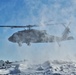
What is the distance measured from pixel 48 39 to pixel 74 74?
69.3 metres

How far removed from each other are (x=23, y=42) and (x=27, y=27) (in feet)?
49.2

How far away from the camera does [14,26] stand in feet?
491

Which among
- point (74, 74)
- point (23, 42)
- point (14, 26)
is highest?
point (14, 26)

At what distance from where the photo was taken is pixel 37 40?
135 meters

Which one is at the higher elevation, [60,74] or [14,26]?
[14,26]

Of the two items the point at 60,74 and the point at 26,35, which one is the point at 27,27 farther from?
the point at 60,74

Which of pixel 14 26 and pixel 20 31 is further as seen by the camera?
pixel 14 26

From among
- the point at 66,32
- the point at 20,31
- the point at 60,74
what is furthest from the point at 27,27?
the point at 60,74

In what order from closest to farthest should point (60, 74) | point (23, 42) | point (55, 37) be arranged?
point (23, 42), point (55, 37), point (60, 74)

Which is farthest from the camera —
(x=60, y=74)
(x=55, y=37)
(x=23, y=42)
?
(x=60, y=74)

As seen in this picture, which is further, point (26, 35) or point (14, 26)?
point (14, 26)

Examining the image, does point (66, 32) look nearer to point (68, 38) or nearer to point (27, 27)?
point (68, 38)

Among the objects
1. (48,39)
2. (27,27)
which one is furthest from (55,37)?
(27,27)

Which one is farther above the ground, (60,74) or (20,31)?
(20,31)
